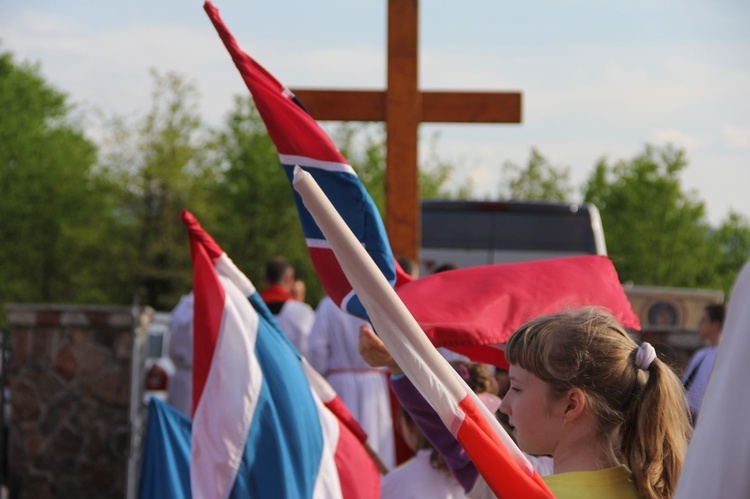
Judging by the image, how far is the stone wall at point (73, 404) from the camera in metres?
9.73

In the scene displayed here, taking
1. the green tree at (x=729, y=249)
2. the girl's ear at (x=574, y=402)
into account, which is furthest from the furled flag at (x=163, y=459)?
the green tree at (x=729, y=249)

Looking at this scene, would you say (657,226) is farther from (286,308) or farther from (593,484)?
(593,484)

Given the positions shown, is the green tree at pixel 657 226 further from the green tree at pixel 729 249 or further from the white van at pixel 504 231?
the white van at pixel 504 231

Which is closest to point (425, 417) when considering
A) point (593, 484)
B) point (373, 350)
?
point (373, 350)

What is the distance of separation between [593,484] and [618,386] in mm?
216

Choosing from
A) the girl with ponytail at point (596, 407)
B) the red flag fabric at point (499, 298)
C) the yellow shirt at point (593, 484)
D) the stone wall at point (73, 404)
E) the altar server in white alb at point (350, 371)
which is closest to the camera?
the yellow shirt at point (593, 484)

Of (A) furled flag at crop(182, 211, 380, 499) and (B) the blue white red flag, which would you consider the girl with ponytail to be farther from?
(A) furled flag at crop(182, 211, 380, 499)

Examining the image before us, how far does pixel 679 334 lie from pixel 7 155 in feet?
90.8

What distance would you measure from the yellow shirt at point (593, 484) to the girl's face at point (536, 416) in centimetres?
9

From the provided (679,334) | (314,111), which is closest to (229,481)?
(314,111)

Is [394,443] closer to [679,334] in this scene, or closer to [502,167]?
[679,334]

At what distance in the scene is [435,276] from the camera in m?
3.71

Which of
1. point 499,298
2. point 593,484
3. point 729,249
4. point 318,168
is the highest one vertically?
point 318,168

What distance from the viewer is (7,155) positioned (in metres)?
33.8
